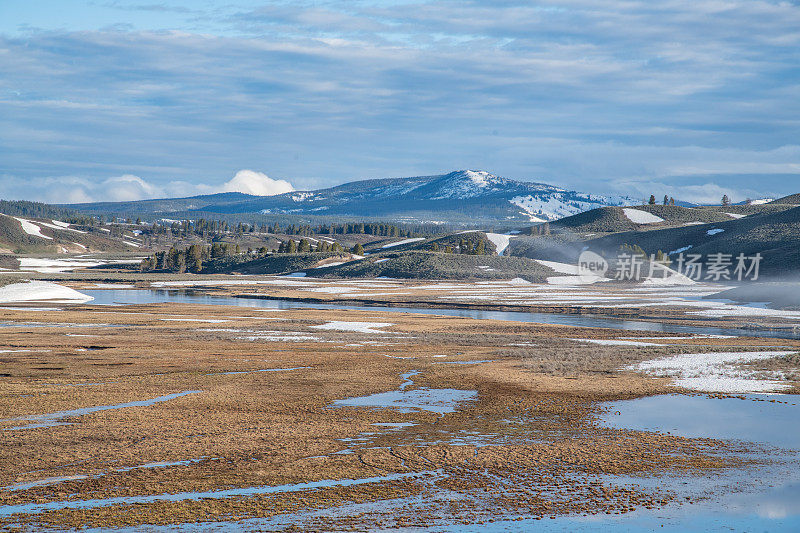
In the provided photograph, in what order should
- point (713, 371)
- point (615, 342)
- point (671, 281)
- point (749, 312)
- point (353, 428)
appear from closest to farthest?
point (353, 428) < point (713, 371) < point (615, 342) < point (749, 312) < point (671, 281)

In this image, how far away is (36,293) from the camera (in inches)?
3780

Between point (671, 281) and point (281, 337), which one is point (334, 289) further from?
point (281, 337)

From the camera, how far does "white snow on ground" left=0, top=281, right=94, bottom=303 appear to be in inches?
3637

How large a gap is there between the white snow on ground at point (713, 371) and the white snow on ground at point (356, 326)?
24259 mm

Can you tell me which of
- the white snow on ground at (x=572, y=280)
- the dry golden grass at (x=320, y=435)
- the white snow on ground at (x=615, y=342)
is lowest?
the dry golden grass at (x=320, y=435)

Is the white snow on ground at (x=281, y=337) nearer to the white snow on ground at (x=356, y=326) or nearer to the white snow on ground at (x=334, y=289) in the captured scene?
the white snow on ground at (x=356, y=326)

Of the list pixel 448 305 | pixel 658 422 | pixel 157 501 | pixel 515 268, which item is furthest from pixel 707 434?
pixel 515 268

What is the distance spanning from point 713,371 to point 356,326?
32.5 m

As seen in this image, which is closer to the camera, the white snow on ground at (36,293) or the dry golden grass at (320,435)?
the dry golden grass at (320,435)

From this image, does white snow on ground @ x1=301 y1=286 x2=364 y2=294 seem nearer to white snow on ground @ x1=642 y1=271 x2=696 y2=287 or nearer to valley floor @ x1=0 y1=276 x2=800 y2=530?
white snow on ground @ x1=642 y1=271 x2=696 y2=287

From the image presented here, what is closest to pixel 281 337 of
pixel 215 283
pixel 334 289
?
pixel 334 289

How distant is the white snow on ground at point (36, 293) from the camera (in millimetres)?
92375

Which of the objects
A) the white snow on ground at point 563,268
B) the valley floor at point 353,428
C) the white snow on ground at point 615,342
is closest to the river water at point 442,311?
the valley floor at point 353,428

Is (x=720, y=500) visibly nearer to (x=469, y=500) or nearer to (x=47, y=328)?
(x=469, y=500)
